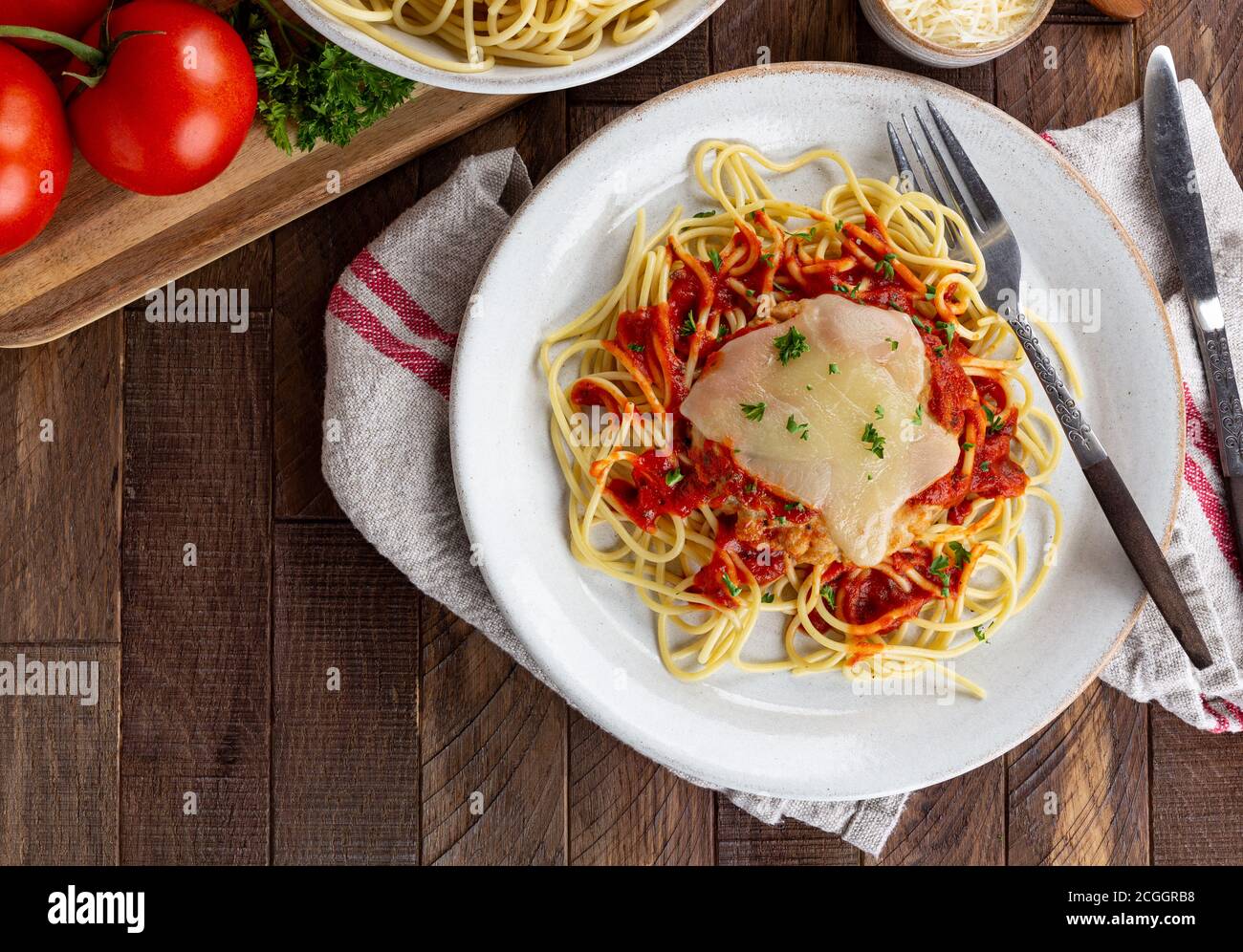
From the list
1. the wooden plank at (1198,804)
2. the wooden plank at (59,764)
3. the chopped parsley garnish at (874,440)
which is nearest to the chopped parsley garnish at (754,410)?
the chopped parsley garnish at (874,440)

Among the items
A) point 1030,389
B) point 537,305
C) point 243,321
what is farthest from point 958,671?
point 243,321

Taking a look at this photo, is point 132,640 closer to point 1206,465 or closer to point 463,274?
point 463,274

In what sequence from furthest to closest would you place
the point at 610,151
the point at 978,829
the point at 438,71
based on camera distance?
the point at 978,829 < the point at 610,151 < the point at 438,71

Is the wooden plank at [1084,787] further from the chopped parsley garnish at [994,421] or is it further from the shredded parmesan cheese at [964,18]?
the shredded parmesan cheese at [964,18]

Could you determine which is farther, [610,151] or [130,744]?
[130,744]

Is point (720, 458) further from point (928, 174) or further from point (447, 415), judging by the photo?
point (928, 174)

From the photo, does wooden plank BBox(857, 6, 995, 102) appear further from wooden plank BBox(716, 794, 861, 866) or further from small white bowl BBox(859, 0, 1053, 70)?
wooden plank BBox(716, 794, 861, 866)

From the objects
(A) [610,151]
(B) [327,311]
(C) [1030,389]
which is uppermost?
(A) [610,151]
